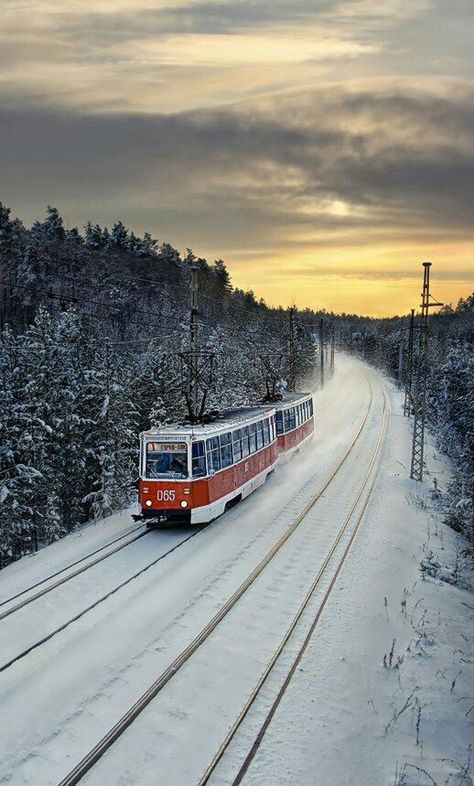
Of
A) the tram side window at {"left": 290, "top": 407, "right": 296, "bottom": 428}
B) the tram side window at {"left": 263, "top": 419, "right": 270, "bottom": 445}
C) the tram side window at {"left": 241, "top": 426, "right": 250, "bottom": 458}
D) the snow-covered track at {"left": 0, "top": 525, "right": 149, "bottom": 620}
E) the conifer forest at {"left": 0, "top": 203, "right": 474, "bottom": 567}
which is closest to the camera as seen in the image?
the snow-covered track at {"left": 0, "top": 525, "right": 149, "bottom": 620}

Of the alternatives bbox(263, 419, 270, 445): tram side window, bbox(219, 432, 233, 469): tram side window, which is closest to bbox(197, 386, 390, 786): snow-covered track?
bbox(219, 432, 233, 469): tram side window

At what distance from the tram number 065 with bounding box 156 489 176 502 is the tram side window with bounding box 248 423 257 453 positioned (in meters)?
5.94

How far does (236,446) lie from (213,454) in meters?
2.50

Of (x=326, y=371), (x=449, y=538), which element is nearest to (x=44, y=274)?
(x=326, y=371)

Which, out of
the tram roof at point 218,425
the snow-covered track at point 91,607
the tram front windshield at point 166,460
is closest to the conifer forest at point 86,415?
the tram roof at point 218,425

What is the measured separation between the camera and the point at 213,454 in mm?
18453

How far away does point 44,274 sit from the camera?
91.8 metres

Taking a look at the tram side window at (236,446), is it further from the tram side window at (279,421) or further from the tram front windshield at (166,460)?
the tram side window at (279,421)

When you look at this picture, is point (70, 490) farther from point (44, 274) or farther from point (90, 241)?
point (90, 241)

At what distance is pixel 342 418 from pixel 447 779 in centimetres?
4582

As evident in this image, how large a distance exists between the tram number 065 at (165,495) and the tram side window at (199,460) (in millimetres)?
850

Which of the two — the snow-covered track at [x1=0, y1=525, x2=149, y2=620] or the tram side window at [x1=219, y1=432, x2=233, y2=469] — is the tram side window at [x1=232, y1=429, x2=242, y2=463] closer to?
the tram side window at [x1=219, y1=432, x2=233, y2=469]

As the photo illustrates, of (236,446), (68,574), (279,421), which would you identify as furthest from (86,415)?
(68,574)

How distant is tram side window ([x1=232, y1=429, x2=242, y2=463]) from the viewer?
20.6 meters
